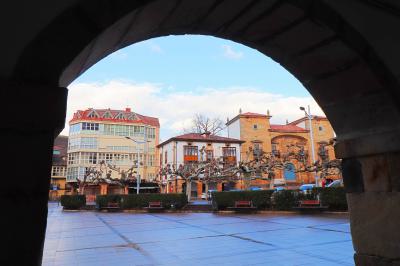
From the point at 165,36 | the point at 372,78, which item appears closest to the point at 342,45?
the point at 372,78

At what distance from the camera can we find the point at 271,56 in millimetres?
2582

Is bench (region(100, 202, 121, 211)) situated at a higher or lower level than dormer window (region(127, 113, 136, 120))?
lower

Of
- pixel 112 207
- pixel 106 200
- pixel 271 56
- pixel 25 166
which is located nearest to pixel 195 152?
pixel 106 200

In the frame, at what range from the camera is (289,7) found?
6.37 ft

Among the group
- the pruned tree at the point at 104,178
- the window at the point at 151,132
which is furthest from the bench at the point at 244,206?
the window at the point at 151,132

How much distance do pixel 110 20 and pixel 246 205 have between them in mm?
19142

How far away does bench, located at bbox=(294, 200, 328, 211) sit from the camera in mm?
17594

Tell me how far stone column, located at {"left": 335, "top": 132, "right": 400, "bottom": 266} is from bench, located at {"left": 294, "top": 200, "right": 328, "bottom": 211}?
16300 millimetres

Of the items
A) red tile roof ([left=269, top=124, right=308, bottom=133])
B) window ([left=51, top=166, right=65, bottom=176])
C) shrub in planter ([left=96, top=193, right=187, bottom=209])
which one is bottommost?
shrub in planter ([left=96, top=193, right=187, bottom=209])

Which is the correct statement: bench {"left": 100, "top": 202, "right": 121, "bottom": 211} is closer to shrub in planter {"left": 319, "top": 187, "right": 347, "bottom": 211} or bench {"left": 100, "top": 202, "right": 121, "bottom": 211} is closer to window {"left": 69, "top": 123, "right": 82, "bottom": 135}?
shrub in planter {"left": 319, "top": 187, "right": 347, "bottom": 211}

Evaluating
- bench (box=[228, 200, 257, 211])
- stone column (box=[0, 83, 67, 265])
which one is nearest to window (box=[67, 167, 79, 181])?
bench (box=[228, 200, 257, 211])

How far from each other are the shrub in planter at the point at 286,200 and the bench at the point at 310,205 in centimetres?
57

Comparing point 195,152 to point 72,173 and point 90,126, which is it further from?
point 72,173

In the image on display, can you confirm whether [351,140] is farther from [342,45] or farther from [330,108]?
[342,45]
